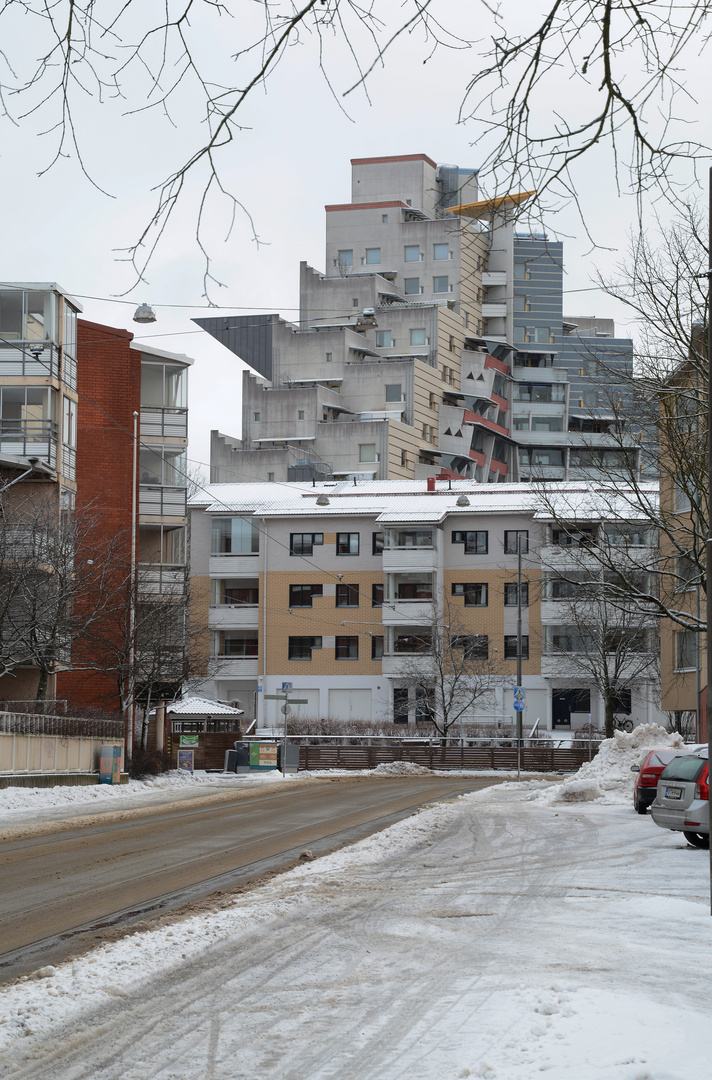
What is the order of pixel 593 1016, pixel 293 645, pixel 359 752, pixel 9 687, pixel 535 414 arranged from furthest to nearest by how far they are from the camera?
pixel 535 414
pixel 293 645
pixel 359 752
pixel 9 687
pixel 593 1016

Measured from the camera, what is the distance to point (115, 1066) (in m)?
6.22

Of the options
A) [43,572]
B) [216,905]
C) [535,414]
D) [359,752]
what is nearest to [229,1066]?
[216,905]

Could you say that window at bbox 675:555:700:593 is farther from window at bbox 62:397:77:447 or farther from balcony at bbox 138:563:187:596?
window at bbox 62:397:77:447

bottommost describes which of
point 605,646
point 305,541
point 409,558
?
Result: point 605,646

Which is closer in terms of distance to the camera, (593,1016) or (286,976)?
(593,1016)

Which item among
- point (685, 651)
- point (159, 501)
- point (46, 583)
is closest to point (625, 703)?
point (685, 651)

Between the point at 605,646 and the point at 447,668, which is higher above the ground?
the point at 605,646

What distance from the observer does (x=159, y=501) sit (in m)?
51.8

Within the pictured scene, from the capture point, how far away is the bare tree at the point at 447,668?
65.7 meters

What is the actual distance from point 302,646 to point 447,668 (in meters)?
10.5

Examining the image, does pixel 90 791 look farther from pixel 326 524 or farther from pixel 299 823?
pixel 326 524

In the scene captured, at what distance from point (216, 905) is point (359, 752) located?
43.3 metres

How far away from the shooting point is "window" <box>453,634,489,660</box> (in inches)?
2692

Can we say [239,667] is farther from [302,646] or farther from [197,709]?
[197,709]
